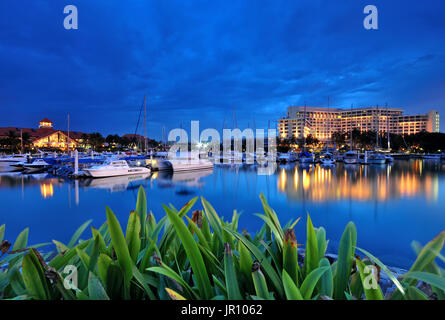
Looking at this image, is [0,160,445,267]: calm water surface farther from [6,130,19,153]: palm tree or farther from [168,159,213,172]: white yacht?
[6,130,19,153]: palm tree

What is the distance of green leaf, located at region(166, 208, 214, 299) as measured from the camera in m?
1.18

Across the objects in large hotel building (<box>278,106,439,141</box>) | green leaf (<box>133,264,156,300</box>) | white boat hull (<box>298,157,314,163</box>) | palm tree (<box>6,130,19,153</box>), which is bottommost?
white boat hull (<box>298,157,314,163</box>)

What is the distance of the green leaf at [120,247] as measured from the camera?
47.0 inches

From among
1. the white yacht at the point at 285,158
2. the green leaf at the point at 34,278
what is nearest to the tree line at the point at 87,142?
the white yacht at the point at 285,158

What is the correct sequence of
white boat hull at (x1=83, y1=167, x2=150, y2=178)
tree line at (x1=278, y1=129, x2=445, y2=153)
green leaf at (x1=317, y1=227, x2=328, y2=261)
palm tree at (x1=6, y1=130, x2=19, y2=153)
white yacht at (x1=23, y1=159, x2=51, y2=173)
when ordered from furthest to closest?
tree line at (x1=278, y1=129, x2=445, y2=153), palm tree at (x1=6, y1=130, x2=19, y2=153), white yacht at (x1=23, y1=159, x2=51, y2=173), white boat hull at (x1=83, y1=167, x2=150, y2=178), green leaf at (x1=317, y1=227, x2=328, y2=261)

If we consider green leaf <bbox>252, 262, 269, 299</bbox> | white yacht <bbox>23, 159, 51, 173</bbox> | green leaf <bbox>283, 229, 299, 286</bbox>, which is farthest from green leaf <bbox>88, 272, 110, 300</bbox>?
white yacht <bbox>23, 159, 51, 173</bbox>

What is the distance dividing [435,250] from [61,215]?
1218 centimetres

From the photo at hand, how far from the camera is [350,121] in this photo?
455 feet

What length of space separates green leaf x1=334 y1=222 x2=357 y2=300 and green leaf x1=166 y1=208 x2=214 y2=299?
76 cm

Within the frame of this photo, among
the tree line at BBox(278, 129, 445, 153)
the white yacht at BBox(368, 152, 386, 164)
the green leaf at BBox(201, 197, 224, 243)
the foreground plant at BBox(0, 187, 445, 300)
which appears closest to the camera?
the foreground plant at BBox(0, 187, 445, 300)

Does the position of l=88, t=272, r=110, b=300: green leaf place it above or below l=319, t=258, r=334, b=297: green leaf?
above

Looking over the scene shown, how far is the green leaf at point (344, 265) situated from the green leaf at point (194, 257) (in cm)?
76

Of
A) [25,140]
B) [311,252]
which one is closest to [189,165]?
[311,252]
